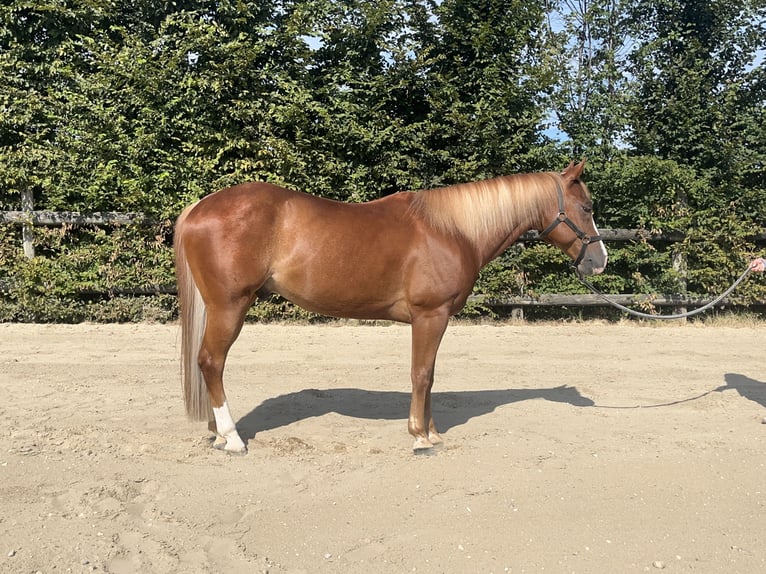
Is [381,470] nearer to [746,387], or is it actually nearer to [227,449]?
[227,449]

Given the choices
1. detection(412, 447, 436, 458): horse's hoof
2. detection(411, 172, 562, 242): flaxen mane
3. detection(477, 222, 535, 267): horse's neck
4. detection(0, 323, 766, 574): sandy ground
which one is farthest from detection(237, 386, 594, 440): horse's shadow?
detection(411, 172, 562, 242): flaxen mane

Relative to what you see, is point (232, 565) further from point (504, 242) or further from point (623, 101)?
point (623, 101)

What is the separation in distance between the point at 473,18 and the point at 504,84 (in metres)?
1.07

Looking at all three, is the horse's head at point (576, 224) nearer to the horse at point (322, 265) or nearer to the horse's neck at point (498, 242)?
the horse's neck at point (498, 242)

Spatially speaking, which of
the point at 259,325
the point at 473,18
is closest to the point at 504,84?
the point at 473,18

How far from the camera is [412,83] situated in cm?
906

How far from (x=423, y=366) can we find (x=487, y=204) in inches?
48.1

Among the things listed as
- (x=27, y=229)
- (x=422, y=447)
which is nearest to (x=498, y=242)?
(x=422, y=447)

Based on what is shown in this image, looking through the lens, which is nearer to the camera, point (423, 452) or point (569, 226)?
point (423, 452)

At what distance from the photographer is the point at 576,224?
4.45 m

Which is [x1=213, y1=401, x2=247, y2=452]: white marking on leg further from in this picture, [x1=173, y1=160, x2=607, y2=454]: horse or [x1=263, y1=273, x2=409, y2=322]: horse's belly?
[x1=263, y1=273, x2=409, y2=322]: horse's belly

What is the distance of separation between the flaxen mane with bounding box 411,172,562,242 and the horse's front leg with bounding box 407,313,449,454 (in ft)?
2.13

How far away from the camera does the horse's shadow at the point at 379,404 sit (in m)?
4.82

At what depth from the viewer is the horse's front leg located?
13.5ft
